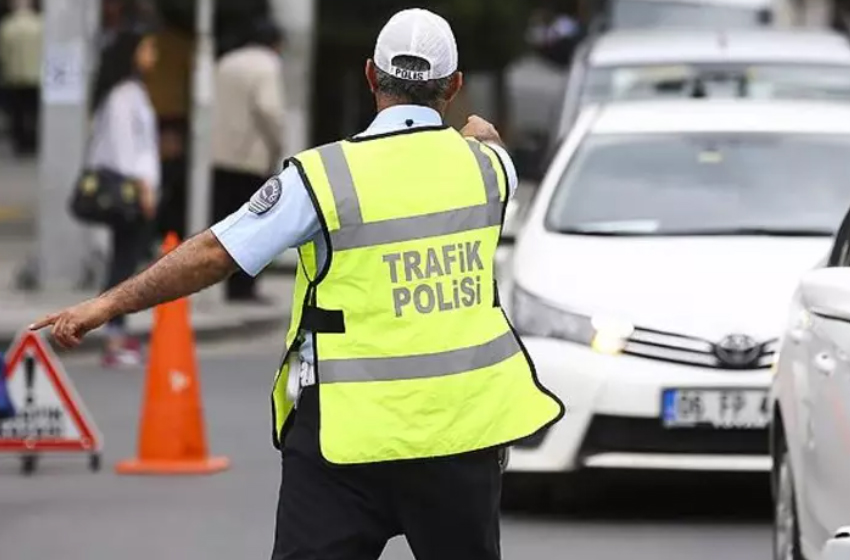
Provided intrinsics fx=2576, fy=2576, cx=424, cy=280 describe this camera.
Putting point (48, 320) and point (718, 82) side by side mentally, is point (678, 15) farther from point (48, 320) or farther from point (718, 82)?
point (48, 320)

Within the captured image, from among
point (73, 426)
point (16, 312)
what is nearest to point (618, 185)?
point (73, 426)

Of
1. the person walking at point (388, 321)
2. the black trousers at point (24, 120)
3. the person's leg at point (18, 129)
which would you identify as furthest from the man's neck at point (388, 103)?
the person's leg at point (18, 129)

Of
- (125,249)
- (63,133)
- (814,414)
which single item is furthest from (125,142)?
(814,414)

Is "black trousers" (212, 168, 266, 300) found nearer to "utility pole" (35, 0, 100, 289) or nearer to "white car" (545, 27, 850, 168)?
"utility pole" (35, 0, 100, 289)

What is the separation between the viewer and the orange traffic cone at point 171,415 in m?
10.6

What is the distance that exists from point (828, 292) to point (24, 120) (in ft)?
75.1

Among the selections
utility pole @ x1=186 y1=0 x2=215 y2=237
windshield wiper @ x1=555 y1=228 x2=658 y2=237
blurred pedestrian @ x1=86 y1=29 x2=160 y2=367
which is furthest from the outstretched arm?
utility pole @ x1=186 y1=0 x2=215 y2=237

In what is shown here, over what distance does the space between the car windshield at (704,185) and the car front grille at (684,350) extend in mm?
890

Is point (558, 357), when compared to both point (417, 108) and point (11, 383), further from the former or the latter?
point (417, 108)

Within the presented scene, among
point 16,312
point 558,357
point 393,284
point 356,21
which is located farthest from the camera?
point 356,21

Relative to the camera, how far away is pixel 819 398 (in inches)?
266

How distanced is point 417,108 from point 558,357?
3.77 meters

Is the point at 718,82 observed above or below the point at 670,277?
below

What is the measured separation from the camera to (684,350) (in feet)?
29.4
